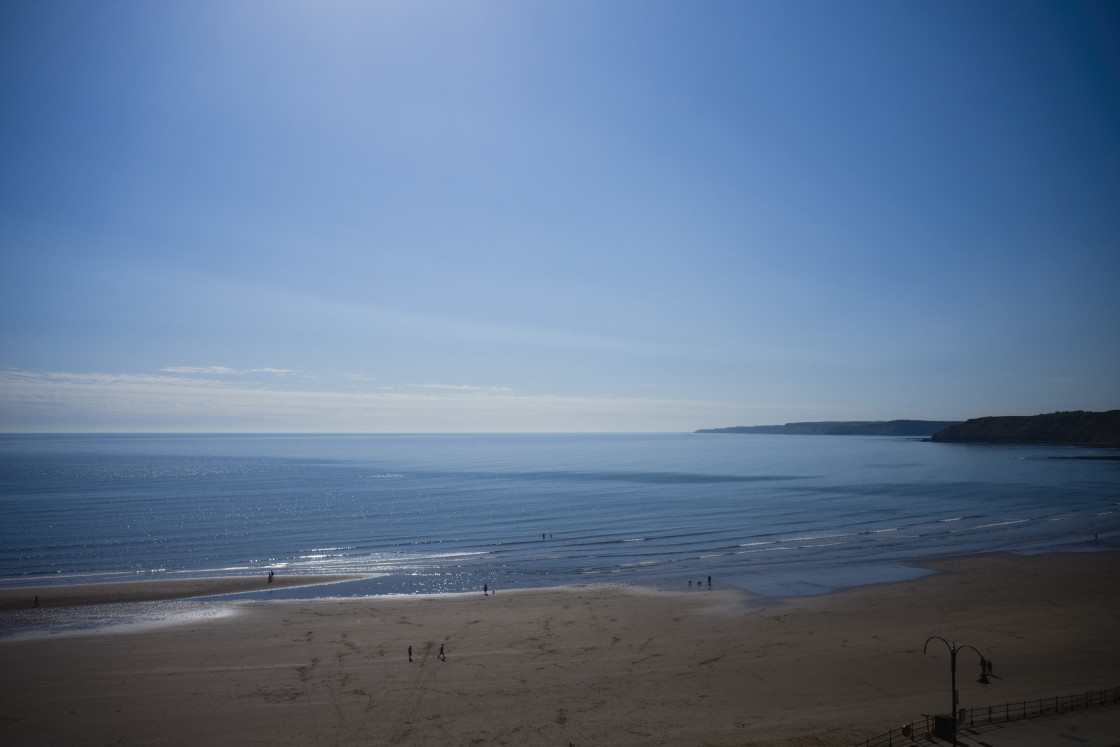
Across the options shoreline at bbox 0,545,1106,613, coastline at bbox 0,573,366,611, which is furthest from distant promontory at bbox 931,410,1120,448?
coastline at bbox 0,573,366,611

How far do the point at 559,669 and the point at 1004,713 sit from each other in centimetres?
1536

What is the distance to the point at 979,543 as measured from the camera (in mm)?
50406

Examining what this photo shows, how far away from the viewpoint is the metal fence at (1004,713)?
17.2m

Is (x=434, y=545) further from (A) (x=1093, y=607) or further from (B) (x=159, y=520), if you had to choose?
(A) (x=1093, y=607)

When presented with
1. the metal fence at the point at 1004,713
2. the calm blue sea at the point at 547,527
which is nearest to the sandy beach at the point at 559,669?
the metal fence at the point at 1004,713

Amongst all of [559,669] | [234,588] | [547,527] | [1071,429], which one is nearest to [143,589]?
[234,588]

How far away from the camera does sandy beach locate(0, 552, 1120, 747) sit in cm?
1925

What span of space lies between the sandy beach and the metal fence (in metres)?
0.84

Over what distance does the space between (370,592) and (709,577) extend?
22.1 m

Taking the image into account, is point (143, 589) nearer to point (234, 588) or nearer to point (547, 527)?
point (234, 588)

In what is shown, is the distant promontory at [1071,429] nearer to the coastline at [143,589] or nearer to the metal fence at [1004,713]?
the metal fence at [1004,713]

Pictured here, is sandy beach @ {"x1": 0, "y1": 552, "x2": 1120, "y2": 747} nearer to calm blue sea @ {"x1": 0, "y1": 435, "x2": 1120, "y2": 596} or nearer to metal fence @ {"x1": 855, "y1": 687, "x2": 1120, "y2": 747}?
metal fence @ {"x1": 855, "y1": 687, "x2": 1120, "y2": 747}

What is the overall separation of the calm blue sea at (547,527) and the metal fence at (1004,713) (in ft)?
54.9

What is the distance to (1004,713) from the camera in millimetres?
18906
